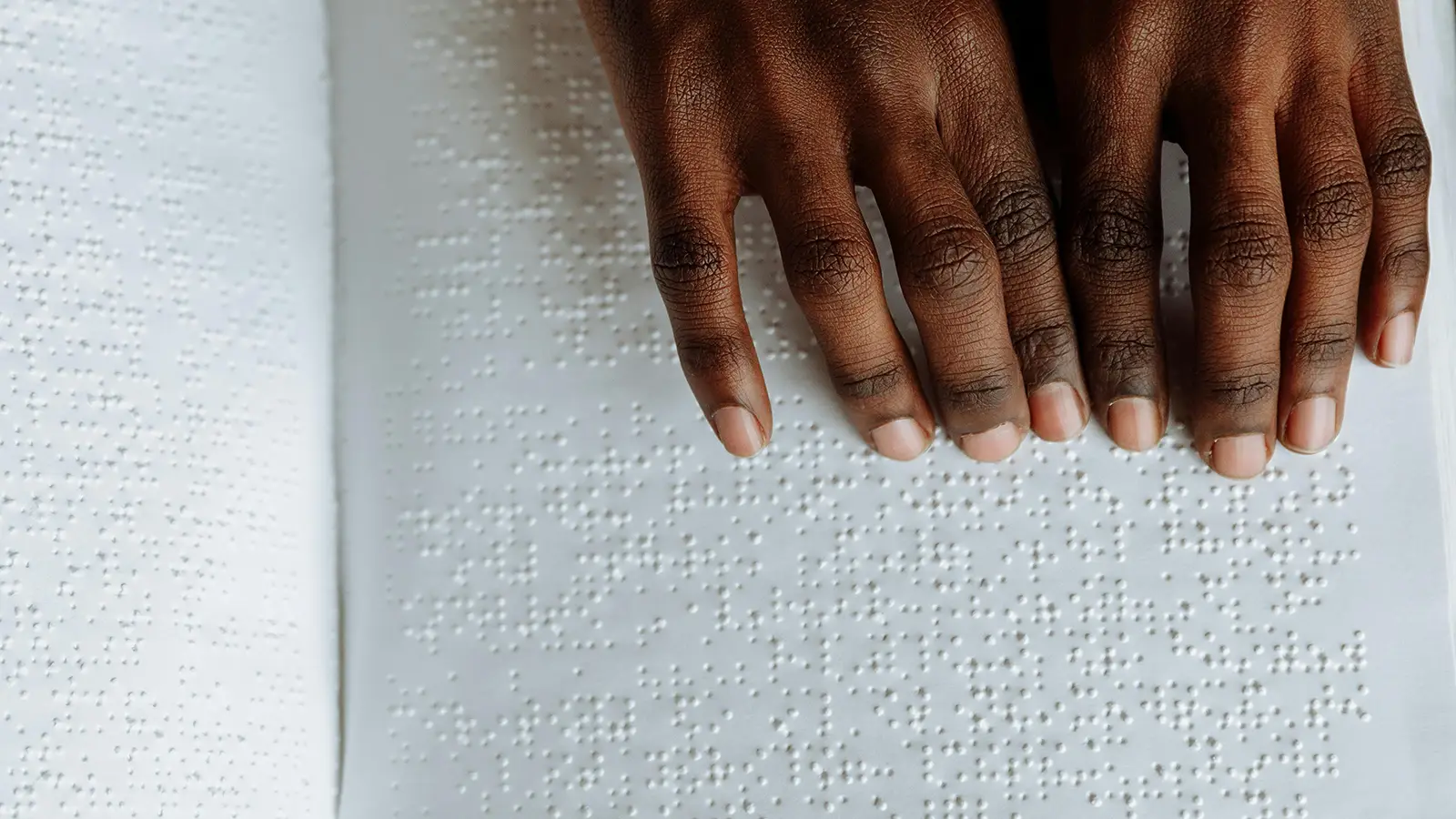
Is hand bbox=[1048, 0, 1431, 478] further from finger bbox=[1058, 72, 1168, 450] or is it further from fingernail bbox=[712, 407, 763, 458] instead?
fingernail bbox=[712, 407, 763, 458]

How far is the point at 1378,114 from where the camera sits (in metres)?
0.41

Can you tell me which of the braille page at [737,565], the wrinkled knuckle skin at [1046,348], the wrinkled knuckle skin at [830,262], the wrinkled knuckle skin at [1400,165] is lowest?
the braille page at [737,565]

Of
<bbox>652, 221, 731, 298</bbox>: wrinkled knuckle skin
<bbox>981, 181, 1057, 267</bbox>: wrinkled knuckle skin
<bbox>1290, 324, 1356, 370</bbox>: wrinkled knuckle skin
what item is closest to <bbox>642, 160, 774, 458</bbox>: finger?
<bbox>652, 221, 731, 298</bbox>: wrinkled knuckle skin

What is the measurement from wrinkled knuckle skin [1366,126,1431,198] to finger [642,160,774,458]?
0.25 meters

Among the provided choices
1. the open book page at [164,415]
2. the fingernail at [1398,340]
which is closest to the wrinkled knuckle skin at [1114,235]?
the fingernail at [1398,340]

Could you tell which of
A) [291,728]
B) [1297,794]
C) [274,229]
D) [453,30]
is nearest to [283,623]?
[291,728]

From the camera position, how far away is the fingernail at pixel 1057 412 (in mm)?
422

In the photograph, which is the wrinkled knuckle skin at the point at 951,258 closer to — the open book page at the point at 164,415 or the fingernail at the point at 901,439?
the fingernail at the point at 901,439

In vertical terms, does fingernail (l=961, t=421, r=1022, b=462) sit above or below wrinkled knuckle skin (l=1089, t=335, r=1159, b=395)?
below

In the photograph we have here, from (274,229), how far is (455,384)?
114mm

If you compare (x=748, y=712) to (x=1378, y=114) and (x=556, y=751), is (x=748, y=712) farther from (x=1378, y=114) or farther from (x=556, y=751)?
(x=1378, y=114)

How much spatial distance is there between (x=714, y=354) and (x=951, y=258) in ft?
0.32

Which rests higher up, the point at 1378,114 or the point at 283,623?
the point at 1378,114

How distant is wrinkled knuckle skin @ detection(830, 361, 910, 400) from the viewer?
420 mm
